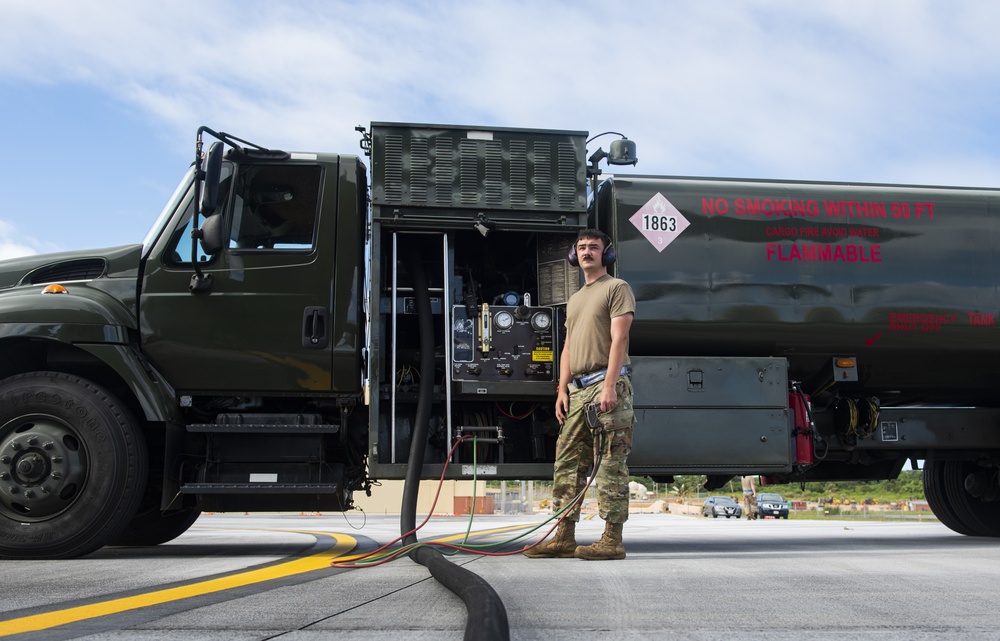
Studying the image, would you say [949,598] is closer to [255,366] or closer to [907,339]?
[907,339]

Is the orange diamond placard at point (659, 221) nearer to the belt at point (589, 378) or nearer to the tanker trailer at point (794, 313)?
the tanker trailer at point (794, 313)

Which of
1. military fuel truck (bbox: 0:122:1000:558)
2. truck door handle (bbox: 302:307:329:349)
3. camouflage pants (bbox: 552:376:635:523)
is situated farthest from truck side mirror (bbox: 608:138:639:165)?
truck door handle (bbox: 302:307:329:349)

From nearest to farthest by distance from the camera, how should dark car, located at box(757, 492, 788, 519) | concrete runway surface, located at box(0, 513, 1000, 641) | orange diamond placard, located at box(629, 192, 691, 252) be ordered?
concrete runway surface, located at box(0, 513, 1000, 641) → orange diamond placard, located at box(629, 192, 691, 252) → dark car, located at box(757, 492, 788, 519)

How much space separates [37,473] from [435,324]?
3.05 m

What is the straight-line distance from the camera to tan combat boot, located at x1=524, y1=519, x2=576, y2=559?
561cm

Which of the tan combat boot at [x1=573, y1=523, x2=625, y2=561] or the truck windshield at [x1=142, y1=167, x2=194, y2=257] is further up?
the truck windshield at [x1=142, y1=167, x2=194, y2=257]

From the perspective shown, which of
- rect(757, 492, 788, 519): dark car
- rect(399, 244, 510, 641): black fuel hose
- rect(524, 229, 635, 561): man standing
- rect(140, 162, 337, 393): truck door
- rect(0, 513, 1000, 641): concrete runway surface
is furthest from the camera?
rect(757, 492, 788, 519): dark car

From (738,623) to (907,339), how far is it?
16.6ft

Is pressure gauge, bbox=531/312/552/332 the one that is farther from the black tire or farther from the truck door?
the black tire

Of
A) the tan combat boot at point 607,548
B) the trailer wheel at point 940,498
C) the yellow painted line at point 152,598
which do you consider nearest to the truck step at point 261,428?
the yellow painted line at point 152,598

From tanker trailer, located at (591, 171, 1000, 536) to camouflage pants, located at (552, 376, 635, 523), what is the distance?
99 cm

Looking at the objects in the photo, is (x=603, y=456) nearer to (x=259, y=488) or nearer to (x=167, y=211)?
(x=259, y=488)

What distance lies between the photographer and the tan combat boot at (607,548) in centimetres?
551

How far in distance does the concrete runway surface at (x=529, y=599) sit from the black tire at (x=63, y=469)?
31 centimetres
